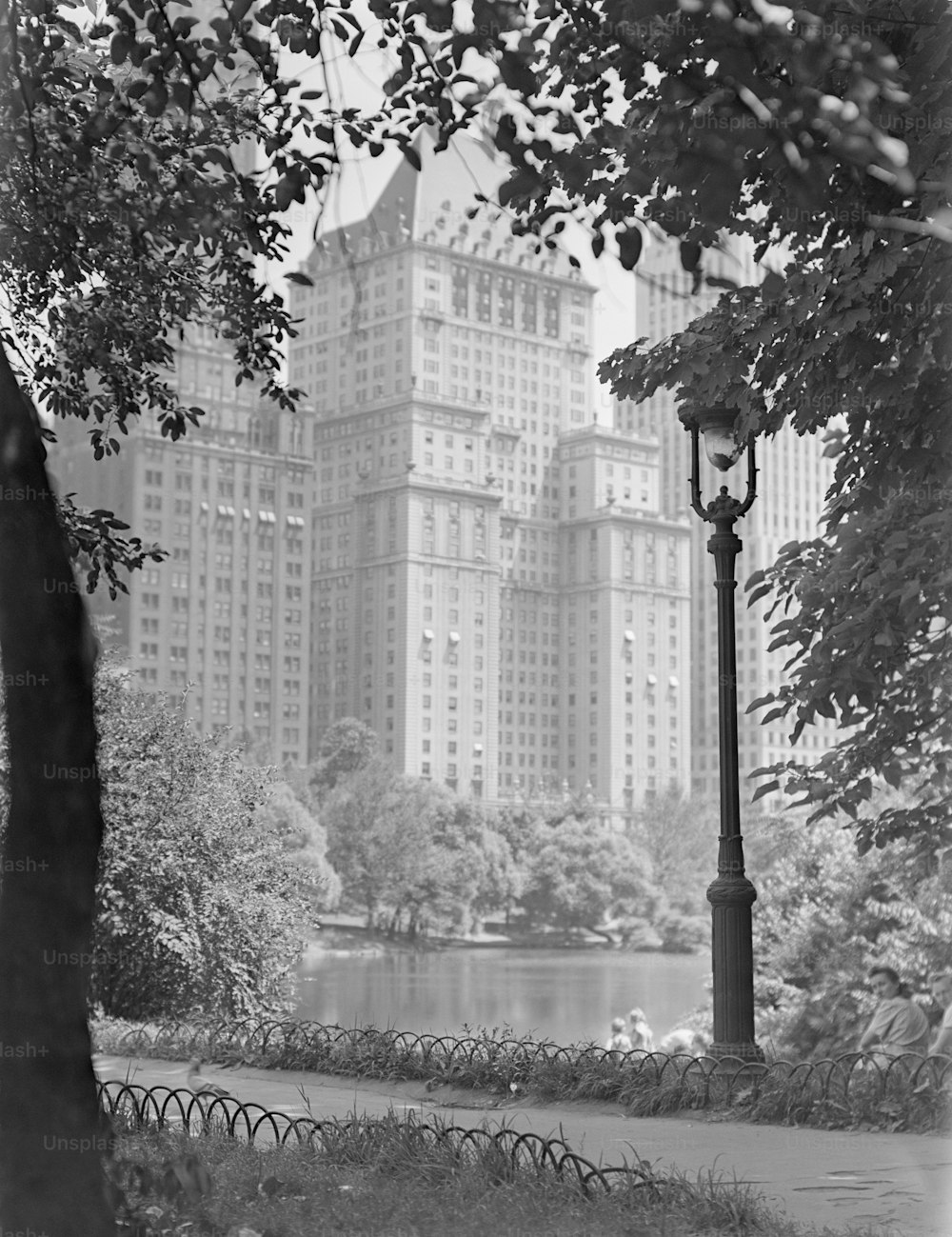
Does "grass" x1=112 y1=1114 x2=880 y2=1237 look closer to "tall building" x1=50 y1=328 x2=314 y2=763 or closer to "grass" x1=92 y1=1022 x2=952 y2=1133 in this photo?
"grass" x1=92 y1=1022 x2=952 y2=1133

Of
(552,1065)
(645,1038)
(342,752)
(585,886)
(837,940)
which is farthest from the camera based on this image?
(342,752)

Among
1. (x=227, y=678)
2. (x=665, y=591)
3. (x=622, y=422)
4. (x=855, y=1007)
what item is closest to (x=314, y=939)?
(x=227, y=678)

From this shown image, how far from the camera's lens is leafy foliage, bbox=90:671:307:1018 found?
57.1 feet

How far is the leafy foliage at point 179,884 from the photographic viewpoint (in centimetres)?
1741

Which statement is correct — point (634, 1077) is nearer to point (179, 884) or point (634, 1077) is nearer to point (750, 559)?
point (179, 884)

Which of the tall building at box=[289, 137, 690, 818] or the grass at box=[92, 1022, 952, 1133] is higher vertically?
the tall building at box=[289, 137, 690, 818]

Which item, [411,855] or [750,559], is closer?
[411,855]

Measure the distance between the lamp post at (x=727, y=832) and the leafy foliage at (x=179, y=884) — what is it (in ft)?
30.5

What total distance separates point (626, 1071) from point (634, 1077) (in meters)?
0.08

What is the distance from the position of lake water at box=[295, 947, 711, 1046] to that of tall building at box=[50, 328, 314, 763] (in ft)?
101

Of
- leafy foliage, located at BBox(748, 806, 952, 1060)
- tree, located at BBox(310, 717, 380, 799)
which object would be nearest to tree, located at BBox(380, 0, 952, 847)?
leafy foliage, located at BBox(748, 806, 952, 1060)

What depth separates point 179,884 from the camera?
58.4 feet

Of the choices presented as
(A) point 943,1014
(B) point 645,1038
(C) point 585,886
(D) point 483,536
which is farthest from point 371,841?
(A) point 943,1014

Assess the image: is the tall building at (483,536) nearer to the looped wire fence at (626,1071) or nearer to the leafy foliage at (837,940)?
the leafy foliage at (837,940)
